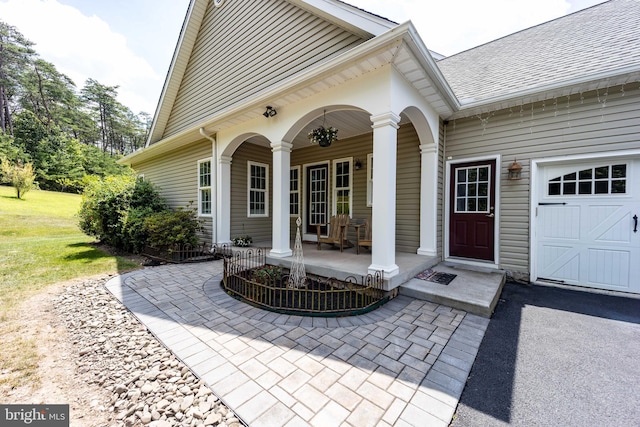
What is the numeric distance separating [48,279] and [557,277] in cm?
878

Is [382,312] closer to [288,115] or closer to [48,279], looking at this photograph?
[288,115]

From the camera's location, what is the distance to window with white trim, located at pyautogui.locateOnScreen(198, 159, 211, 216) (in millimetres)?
6992

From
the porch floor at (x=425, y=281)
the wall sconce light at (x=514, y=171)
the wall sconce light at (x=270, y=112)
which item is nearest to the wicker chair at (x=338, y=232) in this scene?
the porch floor at (x=425, y=281)

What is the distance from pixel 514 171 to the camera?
432cm

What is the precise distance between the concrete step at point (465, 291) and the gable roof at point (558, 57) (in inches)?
121

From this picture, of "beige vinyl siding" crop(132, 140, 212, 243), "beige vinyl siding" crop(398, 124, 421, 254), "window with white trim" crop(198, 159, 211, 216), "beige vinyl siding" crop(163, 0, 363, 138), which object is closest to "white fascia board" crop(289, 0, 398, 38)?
"beige vinyl siding" crop(163, 0, 363, 138)

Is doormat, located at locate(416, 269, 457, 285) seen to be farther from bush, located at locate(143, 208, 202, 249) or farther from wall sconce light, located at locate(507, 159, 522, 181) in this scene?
bush, located at locate(143, 208, 202, 249)

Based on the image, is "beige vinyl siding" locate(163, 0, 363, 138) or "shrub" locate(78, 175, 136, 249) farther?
"shrub" locate(78, 175, 136, 249)

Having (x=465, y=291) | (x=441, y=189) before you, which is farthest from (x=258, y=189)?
(x=465, y=291)

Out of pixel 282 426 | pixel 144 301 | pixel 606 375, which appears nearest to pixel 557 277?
pixel 606 375

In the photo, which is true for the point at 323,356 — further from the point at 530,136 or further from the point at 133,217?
the point at 133,217

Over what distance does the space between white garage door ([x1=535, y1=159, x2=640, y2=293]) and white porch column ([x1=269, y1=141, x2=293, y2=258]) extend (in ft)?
14.8

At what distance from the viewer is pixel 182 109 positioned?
8.09m

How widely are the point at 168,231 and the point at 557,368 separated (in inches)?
265
